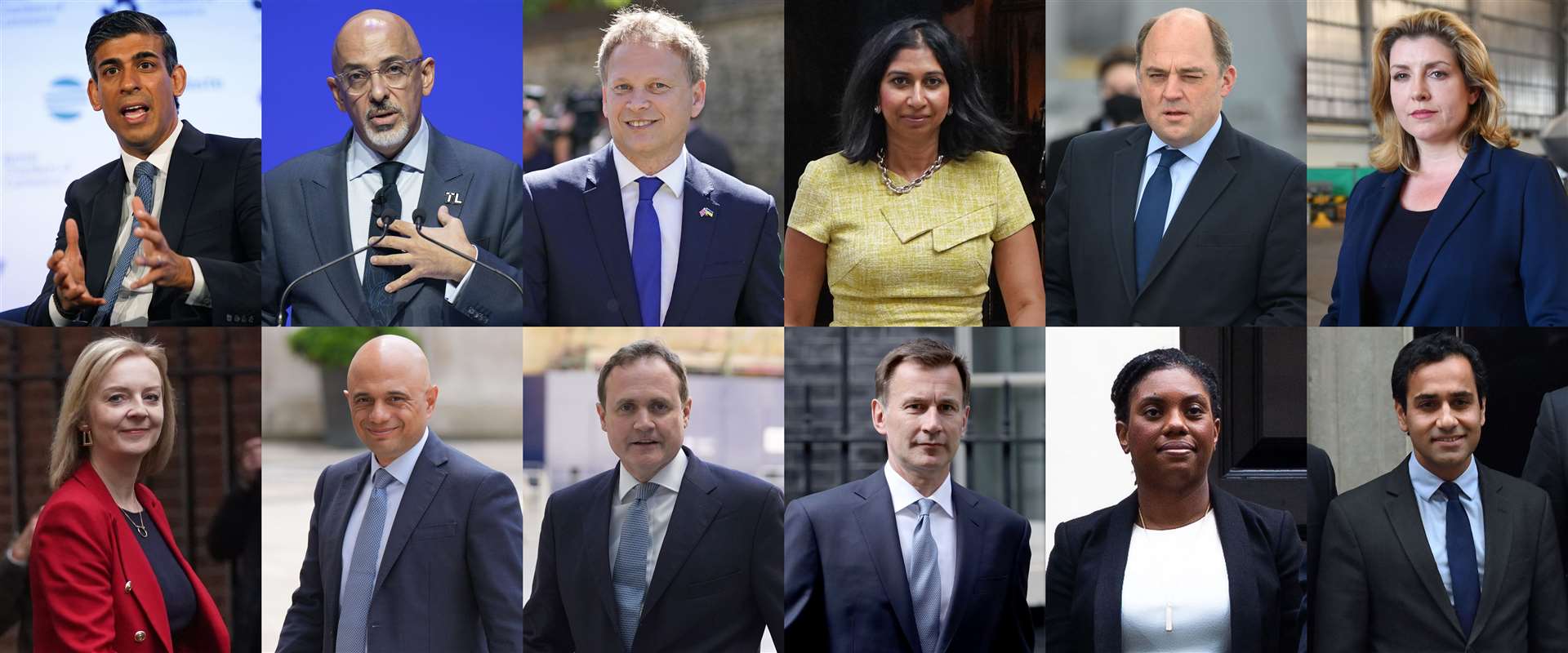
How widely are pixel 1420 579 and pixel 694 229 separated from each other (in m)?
2.55

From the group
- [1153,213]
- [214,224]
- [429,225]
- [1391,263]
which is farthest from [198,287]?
[1391,263]

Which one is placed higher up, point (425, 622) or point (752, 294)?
point (752, 294)

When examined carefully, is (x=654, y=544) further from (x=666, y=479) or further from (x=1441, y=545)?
(x=1441, y=545)

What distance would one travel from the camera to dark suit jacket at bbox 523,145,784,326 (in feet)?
15.3

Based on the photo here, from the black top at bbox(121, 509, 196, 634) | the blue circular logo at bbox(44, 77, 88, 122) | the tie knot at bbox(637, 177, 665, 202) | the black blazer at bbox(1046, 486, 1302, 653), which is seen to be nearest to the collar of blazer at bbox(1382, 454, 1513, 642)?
the black blazer at bbox(1046, 486, 1302, 653)

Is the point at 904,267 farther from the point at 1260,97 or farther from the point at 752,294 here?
the point at 1260,97

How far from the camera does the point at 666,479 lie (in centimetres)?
466

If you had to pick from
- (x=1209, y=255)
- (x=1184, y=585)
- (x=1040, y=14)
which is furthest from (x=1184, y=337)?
(x=1040, y=14)

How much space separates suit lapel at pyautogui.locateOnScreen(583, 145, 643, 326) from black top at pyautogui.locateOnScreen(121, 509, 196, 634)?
168 cm

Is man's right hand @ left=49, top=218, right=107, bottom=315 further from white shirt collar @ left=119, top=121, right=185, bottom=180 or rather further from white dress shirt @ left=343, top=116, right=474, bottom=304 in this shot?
white dress shirt @ left=343, top=116, right=474, bottom=304

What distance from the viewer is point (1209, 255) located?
4613mm

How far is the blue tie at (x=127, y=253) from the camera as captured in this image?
4.83 meters

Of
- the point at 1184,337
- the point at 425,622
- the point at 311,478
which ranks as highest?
the point at 1184,337

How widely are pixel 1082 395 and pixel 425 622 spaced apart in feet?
7.27
